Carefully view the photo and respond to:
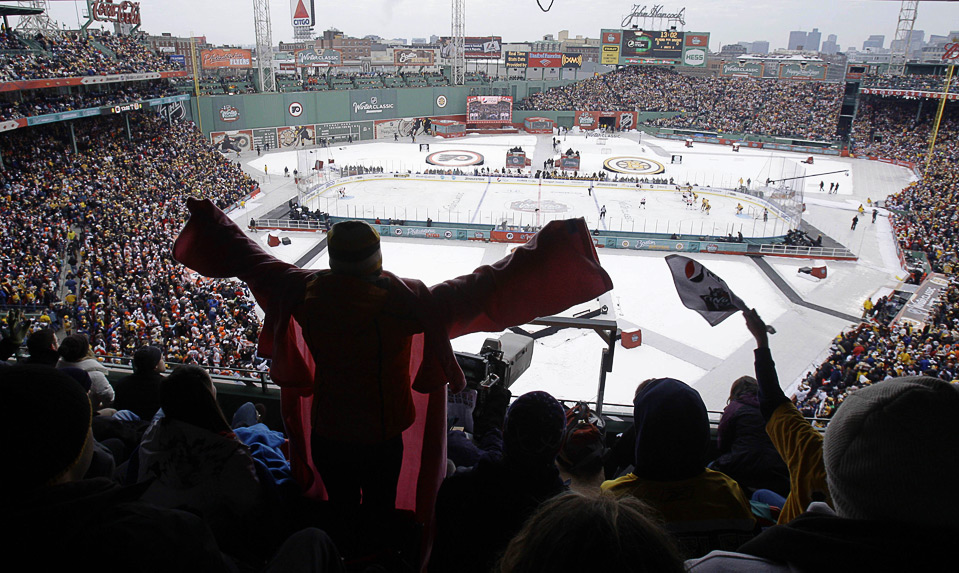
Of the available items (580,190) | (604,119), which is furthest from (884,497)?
(604,119)

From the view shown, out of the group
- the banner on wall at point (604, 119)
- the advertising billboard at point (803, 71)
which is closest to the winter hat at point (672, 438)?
the banner on wall at point (604, 119)

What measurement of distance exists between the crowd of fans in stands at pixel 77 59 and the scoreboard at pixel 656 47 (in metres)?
41.9

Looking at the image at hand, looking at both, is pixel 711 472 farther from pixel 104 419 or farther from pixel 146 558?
pixel 104 419

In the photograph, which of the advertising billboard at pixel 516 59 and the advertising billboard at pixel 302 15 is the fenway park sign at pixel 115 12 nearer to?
the advertising billboard at pixel 302 15

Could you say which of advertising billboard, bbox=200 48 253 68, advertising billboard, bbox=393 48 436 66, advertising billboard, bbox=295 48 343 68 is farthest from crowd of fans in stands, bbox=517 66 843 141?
advertising billboard, bbox=393 48 436 66

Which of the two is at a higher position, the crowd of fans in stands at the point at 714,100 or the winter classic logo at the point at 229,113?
the crowd of fans in stands at the point at 714,100

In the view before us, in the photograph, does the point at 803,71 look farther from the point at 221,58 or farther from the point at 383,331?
the point at 383,331

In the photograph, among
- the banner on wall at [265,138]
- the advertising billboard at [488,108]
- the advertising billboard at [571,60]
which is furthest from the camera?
the advertising billboard at [571,60]

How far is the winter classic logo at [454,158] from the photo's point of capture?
3794cm

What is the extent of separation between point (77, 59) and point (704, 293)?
34.1 metres

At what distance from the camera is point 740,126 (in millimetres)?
50844

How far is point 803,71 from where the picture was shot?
190ft

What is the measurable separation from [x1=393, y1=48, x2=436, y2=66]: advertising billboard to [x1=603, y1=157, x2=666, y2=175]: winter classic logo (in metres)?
54.0

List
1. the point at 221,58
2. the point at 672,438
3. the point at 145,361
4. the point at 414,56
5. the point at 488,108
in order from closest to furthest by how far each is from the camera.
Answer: the point at 672,438 < the point at 145,361 < the point at 221,58 < the point at 488,108 < the point at 414,56
